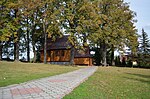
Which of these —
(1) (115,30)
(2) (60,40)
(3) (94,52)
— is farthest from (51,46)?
(1) (115,30)

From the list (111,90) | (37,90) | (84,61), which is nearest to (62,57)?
(84,61)

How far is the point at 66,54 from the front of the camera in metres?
61.6

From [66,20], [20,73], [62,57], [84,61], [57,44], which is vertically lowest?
[20,73]

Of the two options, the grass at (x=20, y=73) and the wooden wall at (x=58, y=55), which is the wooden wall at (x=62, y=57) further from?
the grass at (x=20, y=73)

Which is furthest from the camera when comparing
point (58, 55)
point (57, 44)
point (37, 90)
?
point (57, 44)

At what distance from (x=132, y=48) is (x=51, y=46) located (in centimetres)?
1964

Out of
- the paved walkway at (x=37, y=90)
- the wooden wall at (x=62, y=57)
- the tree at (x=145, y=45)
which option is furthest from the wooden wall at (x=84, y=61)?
the paved walkway at (x=37, y=90)

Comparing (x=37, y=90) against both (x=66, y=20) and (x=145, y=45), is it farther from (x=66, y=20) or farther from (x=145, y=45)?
(x=145, y=45)

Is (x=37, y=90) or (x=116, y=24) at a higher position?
(x=116, y=24)

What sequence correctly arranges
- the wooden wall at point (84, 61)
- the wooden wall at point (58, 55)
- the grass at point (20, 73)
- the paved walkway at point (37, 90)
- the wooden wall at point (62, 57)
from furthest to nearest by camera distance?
the wooden wall at point (84, 61) → the wooden wall at point (62, 57) → the wooden wall at point (58, 55) → the grass at point (20, 73) → the paved walkway at point (37, 90)

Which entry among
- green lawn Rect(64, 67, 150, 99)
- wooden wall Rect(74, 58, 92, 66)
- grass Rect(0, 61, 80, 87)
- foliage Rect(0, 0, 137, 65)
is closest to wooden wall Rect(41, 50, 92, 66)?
wooden wall Rect(74, 58, 92, 66)

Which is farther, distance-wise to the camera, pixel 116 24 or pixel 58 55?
pixel 58 55

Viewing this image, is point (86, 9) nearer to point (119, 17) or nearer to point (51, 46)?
point (119, 17)

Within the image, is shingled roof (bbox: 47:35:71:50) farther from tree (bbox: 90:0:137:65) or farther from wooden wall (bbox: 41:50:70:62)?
tree (bbox: 90:0:137:65)
